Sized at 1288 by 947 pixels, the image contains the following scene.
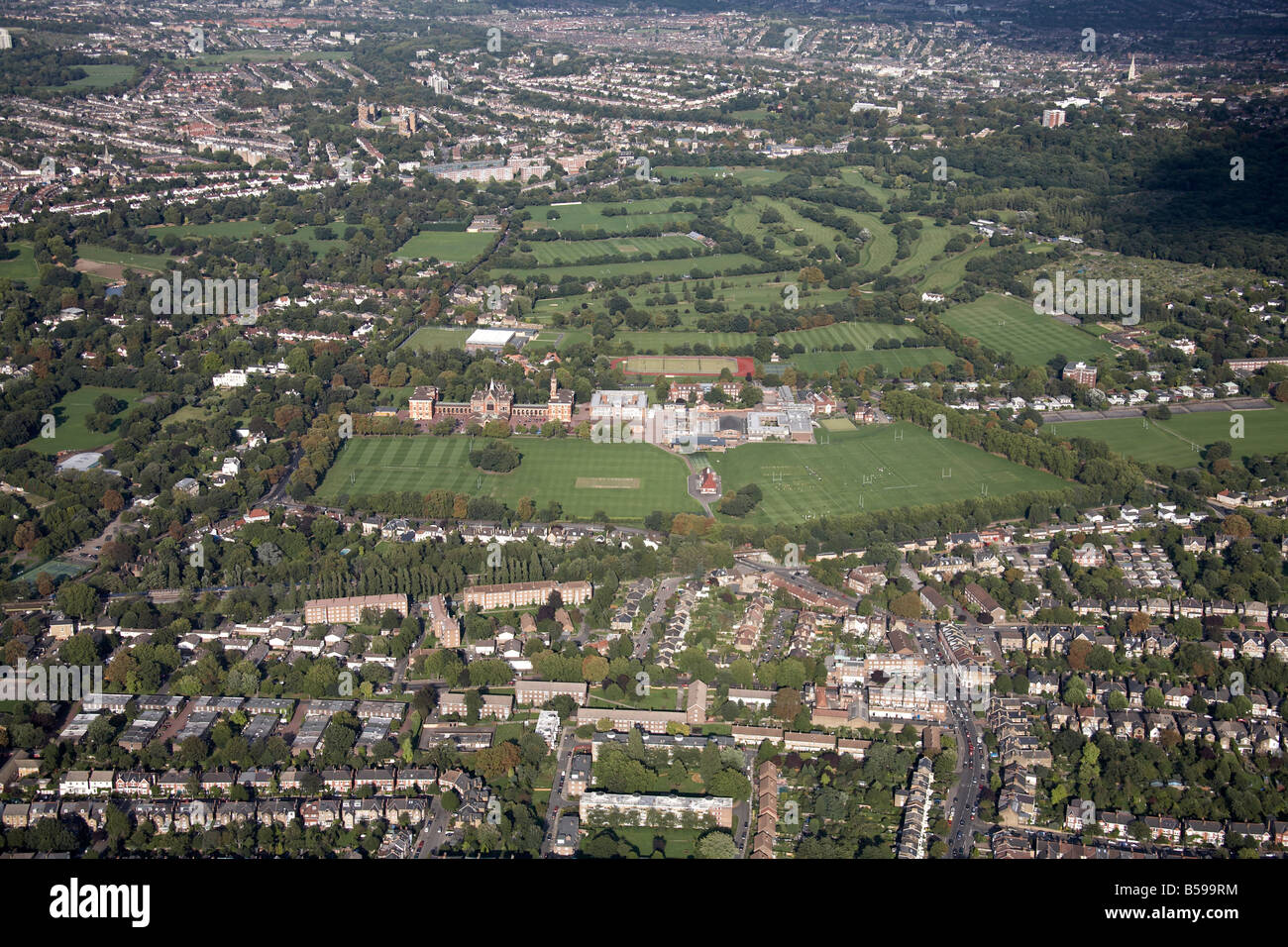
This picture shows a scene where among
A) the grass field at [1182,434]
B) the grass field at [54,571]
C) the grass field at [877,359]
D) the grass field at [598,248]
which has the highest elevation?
the grass field at [598,248]

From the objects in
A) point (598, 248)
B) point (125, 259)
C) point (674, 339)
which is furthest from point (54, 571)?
point (598, 248)

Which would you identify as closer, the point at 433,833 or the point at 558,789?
the point at 433,833

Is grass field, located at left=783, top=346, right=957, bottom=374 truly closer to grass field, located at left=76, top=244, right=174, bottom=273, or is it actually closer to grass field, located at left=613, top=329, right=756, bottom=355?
grass field, located at left=613, top=329, right=756, bottom=355

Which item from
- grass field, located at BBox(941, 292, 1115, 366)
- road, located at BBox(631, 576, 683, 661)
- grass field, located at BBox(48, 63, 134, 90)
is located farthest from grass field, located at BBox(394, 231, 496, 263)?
grass field, located at BBox(48, 63, 134, 90)

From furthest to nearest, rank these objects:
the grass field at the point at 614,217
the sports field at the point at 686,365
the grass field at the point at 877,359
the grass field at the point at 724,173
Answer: the grass field at the point at 724,173
the grass field at the point at 614,217
the grass field at the point at 877,359
the sports field at the point at 686,365

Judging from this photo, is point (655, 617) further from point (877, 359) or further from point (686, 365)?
point (877, 359)

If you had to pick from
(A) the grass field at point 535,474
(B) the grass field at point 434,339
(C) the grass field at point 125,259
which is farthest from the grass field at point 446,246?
(A) the grass field at point 535,474

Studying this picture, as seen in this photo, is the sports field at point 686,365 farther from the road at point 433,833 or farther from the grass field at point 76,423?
the road at point 433,833
